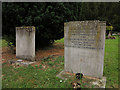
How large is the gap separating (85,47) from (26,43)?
3594 millimetres

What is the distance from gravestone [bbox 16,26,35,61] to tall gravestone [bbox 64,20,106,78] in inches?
97.8

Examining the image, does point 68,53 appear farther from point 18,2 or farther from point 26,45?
point 18,2

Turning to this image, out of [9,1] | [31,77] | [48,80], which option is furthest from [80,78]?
[9,1]

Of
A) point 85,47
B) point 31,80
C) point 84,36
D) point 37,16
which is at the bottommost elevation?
point 31,80

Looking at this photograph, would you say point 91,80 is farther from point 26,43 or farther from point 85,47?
point 26,43

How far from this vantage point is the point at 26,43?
6195mm

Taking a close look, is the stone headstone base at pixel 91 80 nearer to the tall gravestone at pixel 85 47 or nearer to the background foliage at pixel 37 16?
the tall gravestone at pixel 85 47

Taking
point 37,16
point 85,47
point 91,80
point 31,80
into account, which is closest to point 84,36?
point 85,47

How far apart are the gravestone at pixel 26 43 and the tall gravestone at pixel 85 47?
2.48 meters

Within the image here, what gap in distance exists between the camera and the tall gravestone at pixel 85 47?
379cm

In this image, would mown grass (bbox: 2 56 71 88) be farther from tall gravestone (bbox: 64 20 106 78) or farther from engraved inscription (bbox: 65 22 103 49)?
engraved inscription (bbox: 65 22 103 49)

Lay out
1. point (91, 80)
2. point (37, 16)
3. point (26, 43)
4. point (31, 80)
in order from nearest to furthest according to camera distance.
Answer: point (91, 80) → point (31, 80) → point (26, 43) → point (37, 16)

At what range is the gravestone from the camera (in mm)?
6082

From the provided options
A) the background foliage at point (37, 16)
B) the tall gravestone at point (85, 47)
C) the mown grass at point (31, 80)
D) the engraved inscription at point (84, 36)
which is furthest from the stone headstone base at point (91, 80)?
the background foliage at point (37, 16)
